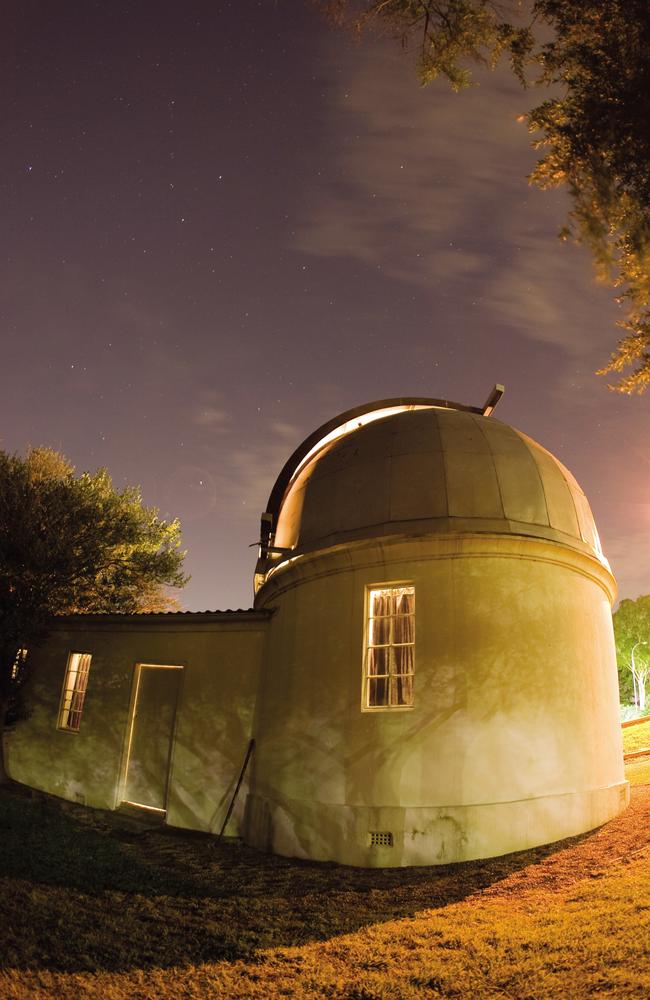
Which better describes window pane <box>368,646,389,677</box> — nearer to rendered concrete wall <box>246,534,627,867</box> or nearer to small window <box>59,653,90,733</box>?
rendered concrete wall <box>246,534,627,867</box>

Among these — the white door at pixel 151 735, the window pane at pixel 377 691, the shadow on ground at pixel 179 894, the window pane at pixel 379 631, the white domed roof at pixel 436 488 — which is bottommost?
the shadow on ground at pixel 179 894

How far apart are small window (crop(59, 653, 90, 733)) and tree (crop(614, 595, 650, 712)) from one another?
34.1 meters

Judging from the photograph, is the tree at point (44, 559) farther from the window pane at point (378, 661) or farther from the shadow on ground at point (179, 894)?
the window pane at point (378, 661)

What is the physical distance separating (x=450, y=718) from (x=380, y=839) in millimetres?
1738

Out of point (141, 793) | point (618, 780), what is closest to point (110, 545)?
point (141, 793)

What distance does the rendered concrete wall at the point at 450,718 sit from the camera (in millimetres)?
7621

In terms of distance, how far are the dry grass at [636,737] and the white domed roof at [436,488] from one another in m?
10.6

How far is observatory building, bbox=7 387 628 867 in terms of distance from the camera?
775 cm

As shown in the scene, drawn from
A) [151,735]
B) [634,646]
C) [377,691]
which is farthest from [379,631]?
[634,646]

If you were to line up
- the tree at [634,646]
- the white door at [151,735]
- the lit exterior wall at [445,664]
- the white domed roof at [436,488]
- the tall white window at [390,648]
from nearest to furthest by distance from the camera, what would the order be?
the lit exterior wall at [445,664]
the tall white window at [390,648]
the white domed roof at [436,488]
the white door at [151,735]
the tree at [634,646]

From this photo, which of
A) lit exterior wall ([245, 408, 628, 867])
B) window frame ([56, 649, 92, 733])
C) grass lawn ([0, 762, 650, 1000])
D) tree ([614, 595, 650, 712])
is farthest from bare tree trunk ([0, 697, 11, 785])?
tree ([614, 595, 650, 712])

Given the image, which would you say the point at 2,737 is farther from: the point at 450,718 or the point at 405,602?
the point at 450,718

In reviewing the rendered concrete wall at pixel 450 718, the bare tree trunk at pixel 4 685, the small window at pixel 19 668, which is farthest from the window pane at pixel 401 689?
the small window at pixel 19 668

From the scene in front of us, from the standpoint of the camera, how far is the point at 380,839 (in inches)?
301
